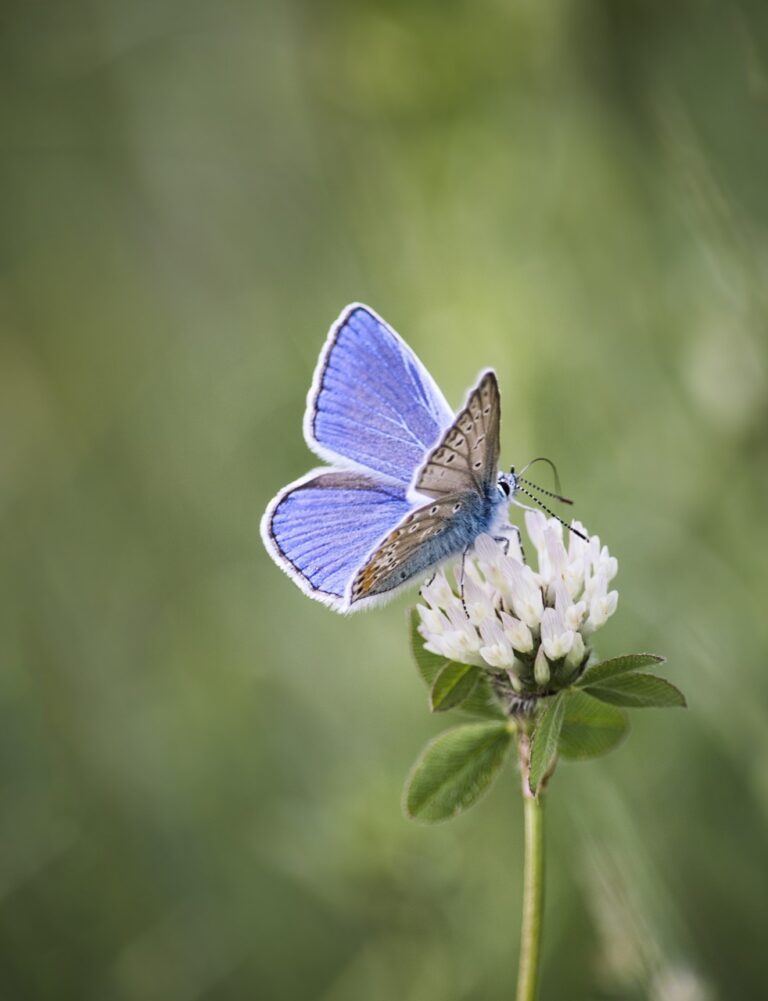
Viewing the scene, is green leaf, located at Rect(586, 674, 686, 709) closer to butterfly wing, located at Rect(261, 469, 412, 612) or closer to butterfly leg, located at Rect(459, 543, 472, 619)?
butterfly leg, located at Rect(459, 543, 472, 619)

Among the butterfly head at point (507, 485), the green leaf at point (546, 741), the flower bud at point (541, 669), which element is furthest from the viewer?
the butterfly head at point (507, 485)

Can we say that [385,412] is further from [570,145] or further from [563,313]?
[570,145]

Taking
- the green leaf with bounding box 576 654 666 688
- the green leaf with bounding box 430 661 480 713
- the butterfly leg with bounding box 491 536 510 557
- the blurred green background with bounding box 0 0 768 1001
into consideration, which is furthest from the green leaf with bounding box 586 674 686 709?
the blurred green background with bounding box 0 0 768 1001

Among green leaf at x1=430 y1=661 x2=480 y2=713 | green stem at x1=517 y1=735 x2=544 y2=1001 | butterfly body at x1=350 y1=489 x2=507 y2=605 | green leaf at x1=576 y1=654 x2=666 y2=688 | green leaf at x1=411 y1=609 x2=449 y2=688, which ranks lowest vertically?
green stem at x1=517 y1=735 x2=544 y2=1001

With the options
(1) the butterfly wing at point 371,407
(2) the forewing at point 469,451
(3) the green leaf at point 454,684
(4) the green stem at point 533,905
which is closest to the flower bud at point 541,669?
(3) the green leaf at point 454,684

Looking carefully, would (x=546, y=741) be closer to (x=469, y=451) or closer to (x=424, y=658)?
(x=424, y=658)

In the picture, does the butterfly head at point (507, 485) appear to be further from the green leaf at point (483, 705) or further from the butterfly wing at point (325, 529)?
the green leaf at point (483, 705)

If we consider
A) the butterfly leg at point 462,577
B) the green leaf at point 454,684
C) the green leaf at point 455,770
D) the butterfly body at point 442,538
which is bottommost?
the green leaf at point 455,770
